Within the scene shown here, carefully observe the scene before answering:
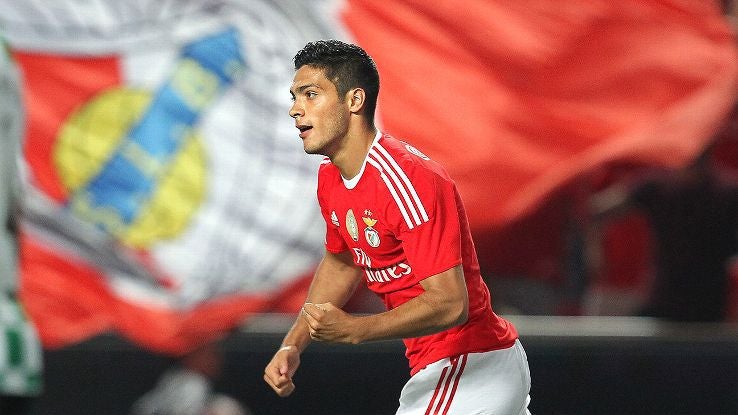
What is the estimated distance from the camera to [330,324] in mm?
3096

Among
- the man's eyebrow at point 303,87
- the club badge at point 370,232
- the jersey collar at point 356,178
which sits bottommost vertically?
the club badge at point 370,232

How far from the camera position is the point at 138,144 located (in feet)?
22.6

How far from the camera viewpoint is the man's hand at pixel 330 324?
3.10 metres

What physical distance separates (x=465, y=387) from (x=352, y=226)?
54 cm

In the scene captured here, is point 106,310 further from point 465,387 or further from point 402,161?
point 402,161

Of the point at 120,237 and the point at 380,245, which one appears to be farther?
the point at 120,237

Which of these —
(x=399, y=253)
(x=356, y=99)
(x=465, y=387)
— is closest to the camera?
(x=356, y=99)

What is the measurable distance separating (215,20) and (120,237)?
1240mm

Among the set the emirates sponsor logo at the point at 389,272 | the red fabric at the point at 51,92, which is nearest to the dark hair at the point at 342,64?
the emirates sponsor logo at the point at 389,272

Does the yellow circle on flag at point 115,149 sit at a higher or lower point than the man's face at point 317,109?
lower

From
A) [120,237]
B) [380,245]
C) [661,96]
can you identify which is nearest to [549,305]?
[661,96]

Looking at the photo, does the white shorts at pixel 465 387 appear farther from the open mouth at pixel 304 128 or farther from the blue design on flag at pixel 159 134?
the blue design on flag at pixel 159 134

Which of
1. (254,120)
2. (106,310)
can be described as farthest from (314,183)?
(106,310)

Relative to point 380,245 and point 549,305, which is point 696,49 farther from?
point 380,245
